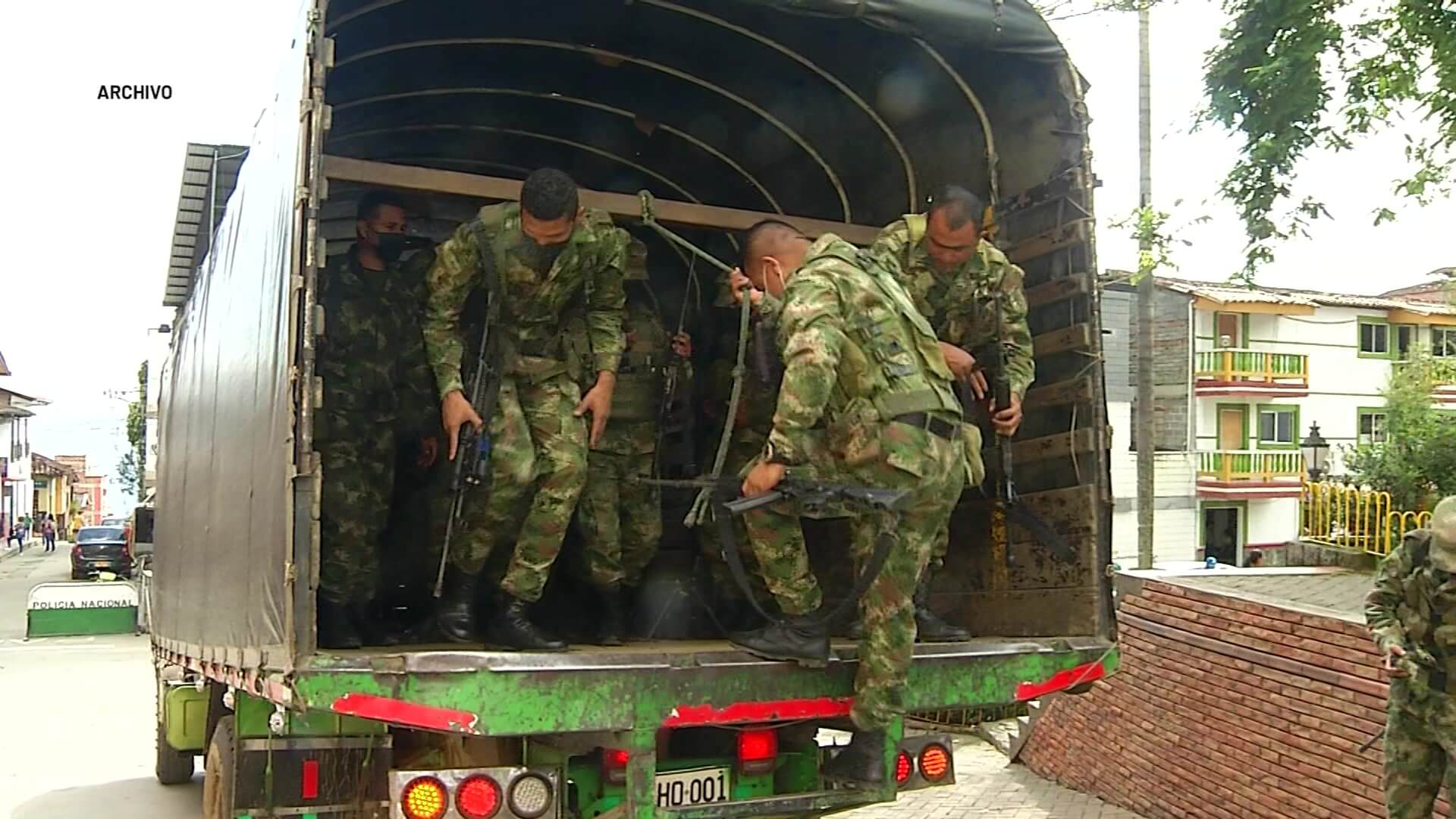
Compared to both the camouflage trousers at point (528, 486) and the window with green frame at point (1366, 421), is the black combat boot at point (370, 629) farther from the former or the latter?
the window with green frame at point (1366, 421)

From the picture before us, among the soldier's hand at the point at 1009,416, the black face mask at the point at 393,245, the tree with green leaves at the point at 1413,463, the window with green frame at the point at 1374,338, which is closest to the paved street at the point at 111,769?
the soldier's hand at the point at 1009,416

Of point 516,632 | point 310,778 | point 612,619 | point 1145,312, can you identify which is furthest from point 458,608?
point 1145,312

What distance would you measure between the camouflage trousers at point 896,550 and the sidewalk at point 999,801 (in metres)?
3.54

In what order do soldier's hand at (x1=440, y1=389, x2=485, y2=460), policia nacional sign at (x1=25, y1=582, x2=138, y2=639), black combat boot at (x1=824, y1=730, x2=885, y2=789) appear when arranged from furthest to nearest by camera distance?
policia nacional sign at (x1=25, y1=582, x2=138, y2=639) → soldier's hand at (x1=440, y1=389, x2=485, y2=460) → black combat boot at (x1=824, y1=730, x2=885, y2=789)

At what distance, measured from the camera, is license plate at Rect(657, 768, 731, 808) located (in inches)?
149

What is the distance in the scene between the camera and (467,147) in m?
6.20

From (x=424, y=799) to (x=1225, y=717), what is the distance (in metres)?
4.70

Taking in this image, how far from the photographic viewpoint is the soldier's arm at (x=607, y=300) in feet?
14.7

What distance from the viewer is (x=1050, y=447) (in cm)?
466

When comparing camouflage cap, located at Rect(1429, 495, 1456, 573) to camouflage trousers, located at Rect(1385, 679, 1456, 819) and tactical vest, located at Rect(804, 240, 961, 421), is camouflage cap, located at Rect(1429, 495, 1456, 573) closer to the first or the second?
camouflage trousers, located at Rect(1385, 679, 1456, 819)

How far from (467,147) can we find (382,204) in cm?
121

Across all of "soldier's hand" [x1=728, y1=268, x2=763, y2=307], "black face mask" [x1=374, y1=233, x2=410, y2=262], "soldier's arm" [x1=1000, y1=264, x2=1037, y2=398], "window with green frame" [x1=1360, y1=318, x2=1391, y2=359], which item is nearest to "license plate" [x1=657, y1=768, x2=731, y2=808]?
"soldier's hand" [x1=728, y1=268, x2=763, y2=307]

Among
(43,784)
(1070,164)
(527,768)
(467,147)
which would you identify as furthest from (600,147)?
(43,784)

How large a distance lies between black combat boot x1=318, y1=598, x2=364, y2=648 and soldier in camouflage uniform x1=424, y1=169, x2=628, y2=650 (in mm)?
321
